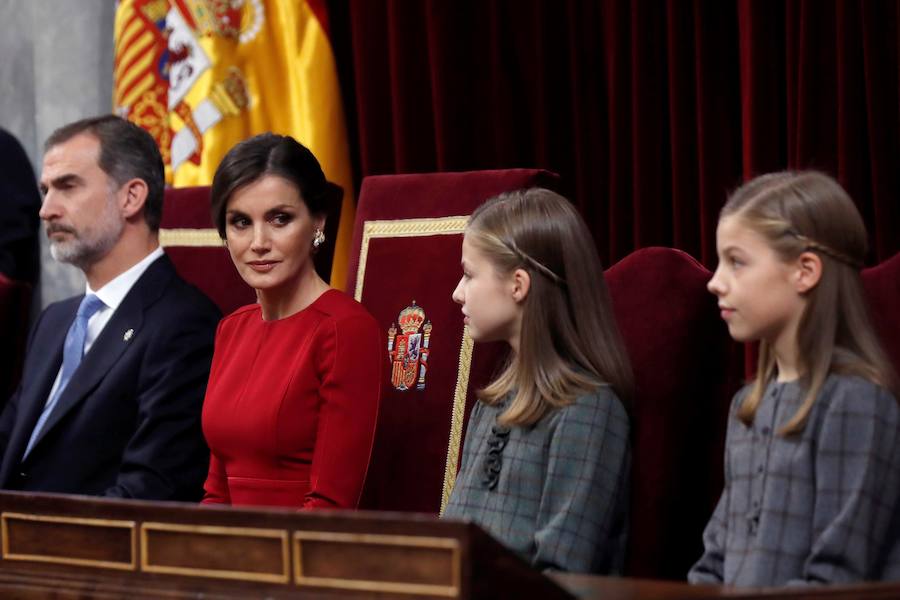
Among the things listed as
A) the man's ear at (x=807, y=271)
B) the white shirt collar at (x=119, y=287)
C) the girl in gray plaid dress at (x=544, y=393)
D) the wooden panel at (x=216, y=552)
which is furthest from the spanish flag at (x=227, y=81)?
the wooden panel at (x=216, y=552)

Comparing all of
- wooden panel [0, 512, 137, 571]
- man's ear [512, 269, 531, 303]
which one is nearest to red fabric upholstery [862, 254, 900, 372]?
man's ear [512, 269, 531, 303]

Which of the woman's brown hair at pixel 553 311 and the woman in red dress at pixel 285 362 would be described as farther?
the woman in red dress at pixel 285 362

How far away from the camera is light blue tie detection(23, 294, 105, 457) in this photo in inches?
113

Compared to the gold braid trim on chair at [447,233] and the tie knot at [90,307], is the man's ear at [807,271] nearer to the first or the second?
the gold braid trim on chair at [447,233]

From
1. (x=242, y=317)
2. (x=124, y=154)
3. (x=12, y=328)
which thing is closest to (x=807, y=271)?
(x=242, y=317)

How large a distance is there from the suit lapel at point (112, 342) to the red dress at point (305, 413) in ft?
1.15

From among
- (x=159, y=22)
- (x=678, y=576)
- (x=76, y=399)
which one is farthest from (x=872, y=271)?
(x=159, y=22)

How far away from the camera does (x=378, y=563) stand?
1.38 metres

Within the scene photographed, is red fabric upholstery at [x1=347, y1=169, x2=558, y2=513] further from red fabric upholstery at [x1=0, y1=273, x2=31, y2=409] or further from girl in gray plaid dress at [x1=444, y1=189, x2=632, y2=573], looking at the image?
red fabric upholstery at [x1=0, y1=273, x2=31, y2=409]

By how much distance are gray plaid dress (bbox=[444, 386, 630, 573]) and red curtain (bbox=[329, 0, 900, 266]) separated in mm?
927

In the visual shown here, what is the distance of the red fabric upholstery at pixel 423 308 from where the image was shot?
266cm

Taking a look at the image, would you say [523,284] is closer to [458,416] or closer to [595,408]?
[595,408]

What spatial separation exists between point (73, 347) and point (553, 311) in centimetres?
122

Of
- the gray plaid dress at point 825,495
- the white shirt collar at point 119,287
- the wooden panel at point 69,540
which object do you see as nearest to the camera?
the wooden panel at point 69,540
